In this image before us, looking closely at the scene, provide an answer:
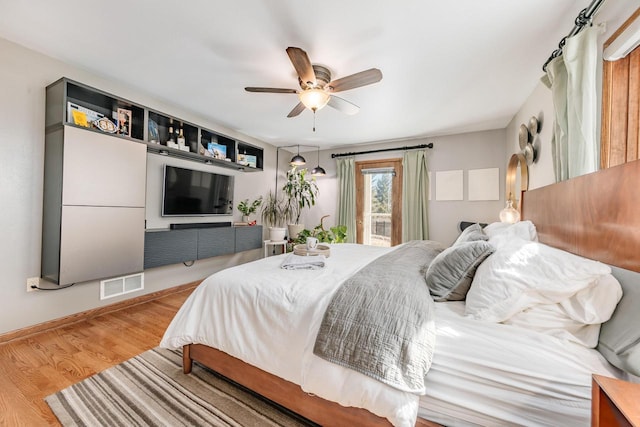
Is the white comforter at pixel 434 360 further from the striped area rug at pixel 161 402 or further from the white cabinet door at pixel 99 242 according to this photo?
the white cabinet door at pixel 99 242

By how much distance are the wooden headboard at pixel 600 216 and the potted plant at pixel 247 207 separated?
12.9ft

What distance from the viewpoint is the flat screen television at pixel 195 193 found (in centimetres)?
321

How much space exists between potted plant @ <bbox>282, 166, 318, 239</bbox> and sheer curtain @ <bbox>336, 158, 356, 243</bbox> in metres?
0.56

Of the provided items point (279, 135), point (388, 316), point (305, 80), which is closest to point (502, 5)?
point (305, 80)

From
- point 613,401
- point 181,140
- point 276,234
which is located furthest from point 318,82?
point 276,234

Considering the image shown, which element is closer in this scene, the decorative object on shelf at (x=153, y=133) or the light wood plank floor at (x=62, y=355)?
the light wood plank floor at (x=62, y=355)

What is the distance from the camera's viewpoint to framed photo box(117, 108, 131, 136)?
2.64 metres

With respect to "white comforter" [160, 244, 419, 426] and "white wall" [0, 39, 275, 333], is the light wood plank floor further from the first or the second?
"white comforter" [160, 244, 419, 426]

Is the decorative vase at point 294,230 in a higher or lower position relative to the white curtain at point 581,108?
lower

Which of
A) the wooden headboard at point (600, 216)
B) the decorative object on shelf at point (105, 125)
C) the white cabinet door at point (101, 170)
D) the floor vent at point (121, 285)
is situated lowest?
the floor vent at point (121, 285)

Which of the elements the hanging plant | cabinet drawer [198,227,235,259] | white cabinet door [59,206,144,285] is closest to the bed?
white cabinet door [59,206,144,285]

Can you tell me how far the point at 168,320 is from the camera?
255 centimetres

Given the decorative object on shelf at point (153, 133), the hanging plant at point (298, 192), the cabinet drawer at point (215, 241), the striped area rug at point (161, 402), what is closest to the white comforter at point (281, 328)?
the striped area rug at point (161, 402)

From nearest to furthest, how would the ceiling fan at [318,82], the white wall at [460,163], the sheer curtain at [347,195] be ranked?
1. the ceiling fan at [318,82]
2. the white wall at [460,163]
3. the sheer curtain at [347,195]
